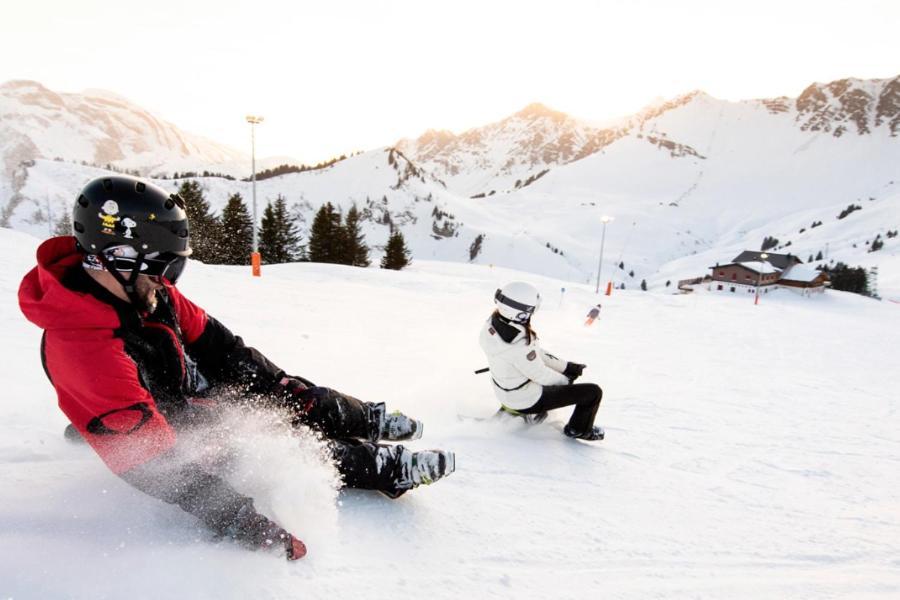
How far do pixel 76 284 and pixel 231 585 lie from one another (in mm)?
1549

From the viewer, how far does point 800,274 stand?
6231 cm

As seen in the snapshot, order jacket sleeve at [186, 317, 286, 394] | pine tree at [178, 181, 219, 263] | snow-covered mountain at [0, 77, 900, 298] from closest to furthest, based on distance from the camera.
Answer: jacket sleeve at [186, 317, 286, 394]
pine tree at [178, 181, 219, 263]
snow-covered mountain at [0, 77, 900, 298]

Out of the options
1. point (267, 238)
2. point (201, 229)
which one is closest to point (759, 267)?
point (267, 238)

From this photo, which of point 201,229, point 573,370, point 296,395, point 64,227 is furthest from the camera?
point 64,227

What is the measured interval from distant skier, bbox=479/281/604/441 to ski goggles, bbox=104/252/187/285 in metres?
2.66

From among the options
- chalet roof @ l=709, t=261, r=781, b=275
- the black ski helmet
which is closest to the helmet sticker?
the black ski helmet

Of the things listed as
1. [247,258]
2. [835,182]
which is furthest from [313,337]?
[835,182]

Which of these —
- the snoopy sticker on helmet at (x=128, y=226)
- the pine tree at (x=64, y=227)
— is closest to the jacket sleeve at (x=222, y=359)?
the snoopy sticker on helmet at (x=128, y=226)

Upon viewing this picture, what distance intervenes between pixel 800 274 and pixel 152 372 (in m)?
77.2

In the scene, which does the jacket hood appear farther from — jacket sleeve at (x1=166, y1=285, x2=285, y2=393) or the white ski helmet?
the white ski helmet

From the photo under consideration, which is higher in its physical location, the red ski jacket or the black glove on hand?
the red ski jacket

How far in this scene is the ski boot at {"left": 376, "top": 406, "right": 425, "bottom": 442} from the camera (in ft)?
11.0

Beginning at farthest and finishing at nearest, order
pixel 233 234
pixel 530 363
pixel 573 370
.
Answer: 1. pixel 233 234
2. pixel 573 370
3. pixel 530 363

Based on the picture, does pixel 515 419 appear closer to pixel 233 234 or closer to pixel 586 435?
pixel 586 435
